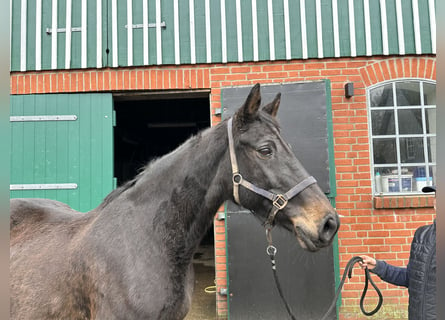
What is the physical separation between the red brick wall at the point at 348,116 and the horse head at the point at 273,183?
2248mm

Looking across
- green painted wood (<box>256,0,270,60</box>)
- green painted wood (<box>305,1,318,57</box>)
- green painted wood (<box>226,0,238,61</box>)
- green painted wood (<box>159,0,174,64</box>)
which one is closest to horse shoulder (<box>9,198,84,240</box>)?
green painted wood (<box>159,0,174,64</box>)

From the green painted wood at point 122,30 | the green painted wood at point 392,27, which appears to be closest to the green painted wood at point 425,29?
the green painted wood at point 392,27

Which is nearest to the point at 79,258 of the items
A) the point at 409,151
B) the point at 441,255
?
the point at 441,255

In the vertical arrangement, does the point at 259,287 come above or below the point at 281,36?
below

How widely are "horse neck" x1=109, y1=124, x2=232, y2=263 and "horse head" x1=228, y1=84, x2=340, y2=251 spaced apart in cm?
10

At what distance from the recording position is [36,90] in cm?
418

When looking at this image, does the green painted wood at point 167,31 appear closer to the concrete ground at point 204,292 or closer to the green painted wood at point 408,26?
the green painted wood at point 408,26

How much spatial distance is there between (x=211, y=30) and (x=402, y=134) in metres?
2.86

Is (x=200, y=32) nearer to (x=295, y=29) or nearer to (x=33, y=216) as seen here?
(x=295, y=29)

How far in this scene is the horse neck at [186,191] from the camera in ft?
6.06

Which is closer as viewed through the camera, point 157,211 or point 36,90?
point 157,211

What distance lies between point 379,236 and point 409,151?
1.19 meters

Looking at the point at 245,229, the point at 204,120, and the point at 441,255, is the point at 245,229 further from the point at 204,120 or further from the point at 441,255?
the point at 204,120

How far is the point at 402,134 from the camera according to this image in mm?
4180
